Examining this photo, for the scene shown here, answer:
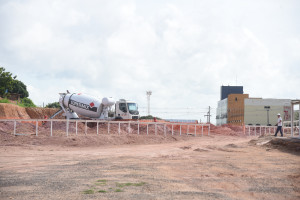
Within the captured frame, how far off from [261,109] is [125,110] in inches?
1709

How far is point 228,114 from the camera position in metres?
75.6

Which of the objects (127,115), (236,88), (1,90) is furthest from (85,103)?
(236,88)

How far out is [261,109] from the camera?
68938 mm

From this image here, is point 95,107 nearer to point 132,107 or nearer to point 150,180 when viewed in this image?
point 132,107

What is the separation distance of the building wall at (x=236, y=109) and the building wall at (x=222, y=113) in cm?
327

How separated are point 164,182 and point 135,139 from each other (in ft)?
55.1

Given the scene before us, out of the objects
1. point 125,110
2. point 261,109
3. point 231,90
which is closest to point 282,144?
point 125,110

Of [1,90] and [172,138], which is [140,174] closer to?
[172,138]

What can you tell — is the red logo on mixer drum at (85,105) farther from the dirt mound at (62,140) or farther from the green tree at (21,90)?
the green tree at (21,90)

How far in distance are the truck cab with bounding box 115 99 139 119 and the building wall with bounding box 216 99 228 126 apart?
47643mm

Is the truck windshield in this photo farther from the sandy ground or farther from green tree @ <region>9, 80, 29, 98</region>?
green tree @ <region>9, 80, 29, 98</region>

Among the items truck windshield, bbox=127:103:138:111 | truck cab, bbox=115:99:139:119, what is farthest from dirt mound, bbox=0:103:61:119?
truck windshield, bbox=127:103:138:111

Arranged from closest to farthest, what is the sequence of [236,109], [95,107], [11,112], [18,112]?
[95,107], [11,112], [18,112], [236,109]

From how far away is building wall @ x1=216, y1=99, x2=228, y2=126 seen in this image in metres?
78.5
